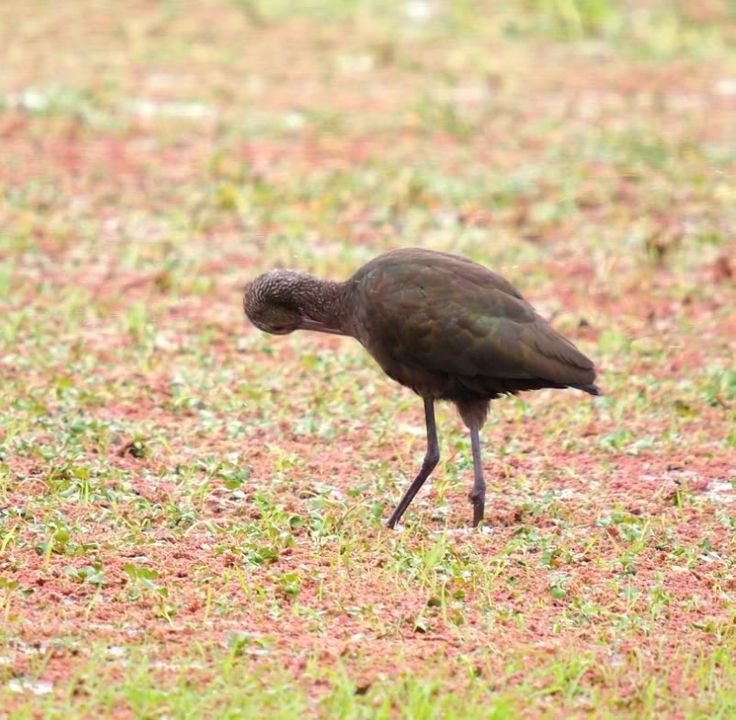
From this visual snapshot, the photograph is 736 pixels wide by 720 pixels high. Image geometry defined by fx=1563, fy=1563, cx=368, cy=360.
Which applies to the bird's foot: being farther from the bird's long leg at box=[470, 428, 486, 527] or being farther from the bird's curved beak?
the bird's curved beak

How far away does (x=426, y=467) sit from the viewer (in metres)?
7.00

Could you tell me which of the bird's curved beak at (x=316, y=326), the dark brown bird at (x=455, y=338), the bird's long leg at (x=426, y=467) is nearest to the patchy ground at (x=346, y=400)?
the bird's long leg at (x=426, y=467)

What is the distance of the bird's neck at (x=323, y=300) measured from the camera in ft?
23.9

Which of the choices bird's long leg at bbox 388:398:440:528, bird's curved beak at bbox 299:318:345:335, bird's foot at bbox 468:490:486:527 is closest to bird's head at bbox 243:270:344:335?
bird's curved beak at bbox 299:318:345:335

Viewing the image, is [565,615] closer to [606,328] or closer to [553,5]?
[606,328]

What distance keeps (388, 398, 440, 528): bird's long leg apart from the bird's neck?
0.58 m

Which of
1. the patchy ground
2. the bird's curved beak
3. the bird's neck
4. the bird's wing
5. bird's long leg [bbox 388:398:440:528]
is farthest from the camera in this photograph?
the bird's curved beak

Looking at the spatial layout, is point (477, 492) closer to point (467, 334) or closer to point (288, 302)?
point (467, 334)

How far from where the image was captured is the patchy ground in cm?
554

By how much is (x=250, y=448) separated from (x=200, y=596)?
6.37 feet

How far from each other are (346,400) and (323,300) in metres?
1.53

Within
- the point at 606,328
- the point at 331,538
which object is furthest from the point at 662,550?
the point at 606,328

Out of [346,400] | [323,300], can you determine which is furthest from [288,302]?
[346,400]

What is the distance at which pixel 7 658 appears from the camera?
211 inches
